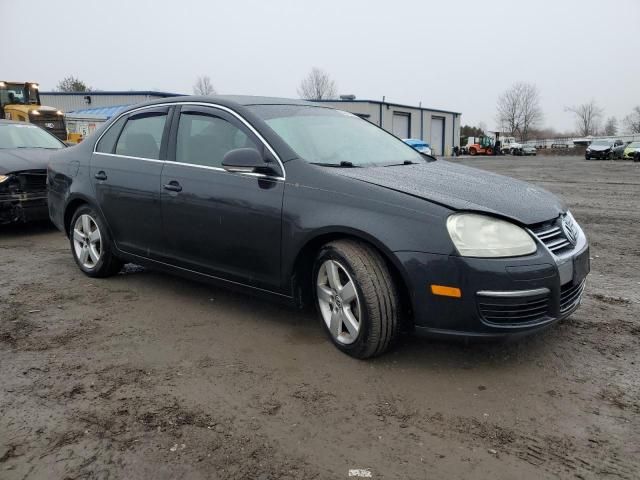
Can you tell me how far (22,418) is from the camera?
2.62 meters

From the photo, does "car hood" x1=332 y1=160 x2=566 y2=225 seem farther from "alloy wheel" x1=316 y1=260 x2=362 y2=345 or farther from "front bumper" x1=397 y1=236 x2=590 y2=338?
"alloy wheel" x1=316 y1=260 x2=362 y2=345

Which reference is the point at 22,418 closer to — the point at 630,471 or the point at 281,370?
the point at 281,370

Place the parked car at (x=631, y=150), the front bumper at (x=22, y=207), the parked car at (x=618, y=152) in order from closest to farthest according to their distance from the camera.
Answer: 1. the front bumper at (x=22, y=207)
2. the parked car at (x=631, y=150)
3. the parked car at (x=618, y=152)

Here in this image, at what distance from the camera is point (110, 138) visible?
4758 mm

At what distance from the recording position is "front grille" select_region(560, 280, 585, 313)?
9.79ft

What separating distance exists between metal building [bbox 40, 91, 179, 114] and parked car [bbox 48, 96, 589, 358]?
30526 millimetres

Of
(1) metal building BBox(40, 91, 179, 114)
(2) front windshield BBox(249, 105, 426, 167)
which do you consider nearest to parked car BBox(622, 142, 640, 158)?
(1) metal building BBox(40, 91, 179, 114)

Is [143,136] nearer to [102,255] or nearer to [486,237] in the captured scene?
[102,255]

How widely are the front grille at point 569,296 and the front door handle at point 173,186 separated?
265 cm

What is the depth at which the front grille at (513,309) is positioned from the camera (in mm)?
2777

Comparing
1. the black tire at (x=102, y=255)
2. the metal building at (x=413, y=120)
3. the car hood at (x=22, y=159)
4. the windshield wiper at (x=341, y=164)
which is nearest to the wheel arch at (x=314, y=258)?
the windshield wiper at (x=341, y=164)

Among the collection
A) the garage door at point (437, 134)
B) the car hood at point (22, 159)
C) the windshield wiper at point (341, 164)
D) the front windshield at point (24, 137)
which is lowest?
the windshield wiper at point (341, 164)

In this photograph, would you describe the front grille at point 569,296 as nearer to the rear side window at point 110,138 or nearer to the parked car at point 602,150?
the rear side window at point 110,138

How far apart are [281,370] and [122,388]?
0.88m
